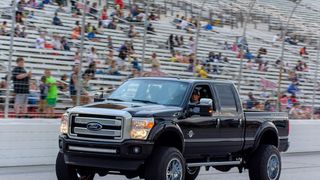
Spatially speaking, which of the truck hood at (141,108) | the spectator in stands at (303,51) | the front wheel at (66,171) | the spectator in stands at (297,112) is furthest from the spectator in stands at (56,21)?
the spectator in stands at (303,51)

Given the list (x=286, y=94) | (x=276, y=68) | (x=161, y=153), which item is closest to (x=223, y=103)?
(x=161, y=153)

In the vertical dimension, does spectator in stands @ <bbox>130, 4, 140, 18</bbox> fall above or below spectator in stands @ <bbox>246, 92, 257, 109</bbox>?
above

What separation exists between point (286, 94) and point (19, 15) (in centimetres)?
920

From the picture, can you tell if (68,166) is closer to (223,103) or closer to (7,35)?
(223,103)

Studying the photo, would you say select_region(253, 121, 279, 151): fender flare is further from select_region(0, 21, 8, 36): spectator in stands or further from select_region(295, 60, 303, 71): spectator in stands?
select_region(295, 60, 303, 71): spectator in stands

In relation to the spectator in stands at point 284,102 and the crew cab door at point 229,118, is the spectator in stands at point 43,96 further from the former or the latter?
the spectator in stands at point 284,102

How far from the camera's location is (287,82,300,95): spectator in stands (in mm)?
24284

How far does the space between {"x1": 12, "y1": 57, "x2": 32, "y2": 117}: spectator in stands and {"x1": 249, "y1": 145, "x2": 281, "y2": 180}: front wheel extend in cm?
503

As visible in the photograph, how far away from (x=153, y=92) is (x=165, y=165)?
5.36 feet

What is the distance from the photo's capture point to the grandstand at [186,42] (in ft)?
59.1

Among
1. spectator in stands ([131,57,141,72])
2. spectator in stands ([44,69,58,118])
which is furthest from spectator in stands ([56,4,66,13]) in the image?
spectator in stands ([44,69,58,118])

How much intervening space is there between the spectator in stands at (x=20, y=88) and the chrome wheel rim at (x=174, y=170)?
5.49 metres

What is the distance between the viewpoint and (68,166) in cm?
1125

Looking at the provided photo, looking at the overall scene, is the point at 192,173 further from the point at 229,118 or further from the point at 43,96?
the point at 43,96
